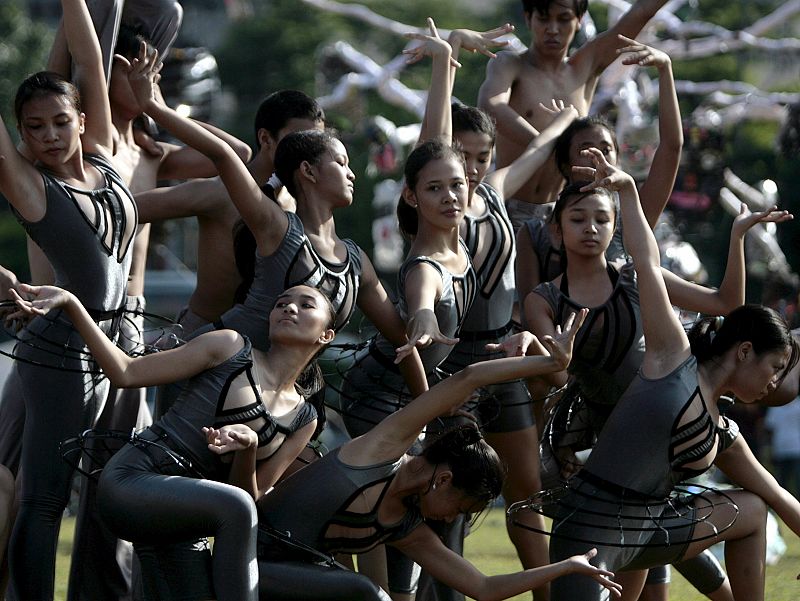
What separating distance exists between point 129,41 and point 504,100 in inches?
69.0

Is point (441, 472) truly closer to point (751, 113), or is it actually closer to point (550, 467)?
point (550, 467)

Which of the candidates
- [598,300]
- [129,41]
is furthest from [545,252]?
[129,41]

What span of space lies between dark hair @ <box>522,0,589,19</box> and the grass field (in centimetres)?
236

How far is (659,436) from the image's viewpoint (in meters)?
4.89

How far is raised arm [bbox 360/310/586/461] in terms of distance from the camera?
469 centimetres

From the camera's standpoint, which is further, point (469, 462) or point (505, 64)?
point (505, 64)

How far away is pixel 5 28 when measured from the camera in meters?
35.2

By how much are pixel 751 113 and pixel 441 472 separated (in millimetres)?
12756

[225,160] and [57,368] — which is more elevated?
[225,160]

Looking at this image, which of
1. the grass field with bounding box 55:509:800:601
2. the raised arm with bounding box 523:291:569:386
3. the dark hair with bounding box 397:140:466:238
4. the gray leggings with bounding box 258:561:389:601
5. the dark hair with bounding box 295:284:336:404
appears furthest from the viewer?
the grass field with bounding box 55:509:800:601

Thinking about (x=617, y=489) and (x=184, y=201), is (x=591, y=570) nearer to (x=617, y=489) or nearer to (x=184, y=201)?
(x=617, y=489)

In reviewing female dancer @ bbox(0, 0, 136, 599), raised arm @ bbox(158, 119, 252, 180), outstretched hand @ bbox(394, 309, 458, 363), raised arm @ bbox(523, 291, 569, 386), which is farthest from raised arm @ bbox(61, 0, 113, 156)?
Answer: raised arm @ bbox(523, 291, 569, 386)

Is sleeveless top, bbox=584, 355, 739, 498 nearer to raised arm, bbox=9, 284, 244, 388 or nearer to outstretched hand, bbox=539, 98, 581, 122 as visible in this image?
raised arm, bbox=9, 284, 244, 388

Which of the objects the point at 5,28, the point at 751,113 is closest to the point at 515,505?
the point at 751,113
